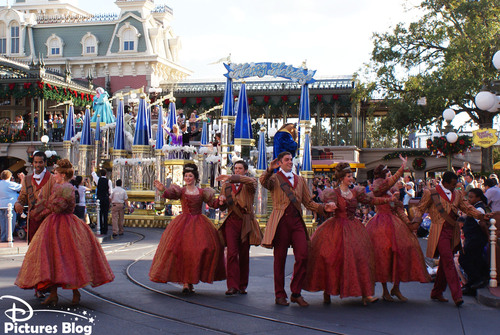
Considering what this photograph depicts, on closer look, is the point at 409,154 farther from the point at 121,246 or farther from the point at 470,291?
the point at 470,291

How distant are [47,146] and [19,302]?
25.6 m

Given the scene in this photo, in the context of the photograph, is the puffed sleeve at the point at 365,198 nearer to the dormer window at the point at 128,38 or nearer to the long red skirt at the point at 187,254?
the long red skirt at the point at 187,254

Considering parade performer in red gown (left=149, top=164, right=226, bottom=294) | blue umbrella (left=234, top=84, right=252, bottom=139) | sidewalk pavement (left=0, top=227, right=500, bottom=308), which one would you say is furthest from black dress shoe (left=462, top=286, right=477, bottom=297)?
blue umbrella (left=234, top=84, right=252, bottom=139)

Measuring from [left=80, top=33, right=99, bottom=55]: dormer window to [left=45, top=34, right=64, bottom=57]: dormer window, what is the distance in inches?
63.0

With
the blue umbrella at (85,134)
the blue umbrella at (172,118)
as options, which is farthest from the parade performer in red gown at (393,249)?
the blue umbrella at (85,134)

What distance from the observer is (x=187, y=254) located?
8141 mm

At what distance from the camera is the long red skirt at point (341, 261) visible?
767 centimetres

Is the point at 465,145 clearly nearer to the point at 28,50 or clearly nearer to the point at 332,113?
the point at 332,113

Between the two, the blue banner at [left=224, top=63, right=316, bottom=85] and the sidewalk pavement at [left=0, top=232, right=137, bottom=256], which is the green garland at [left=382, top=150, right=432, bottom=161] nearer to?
the blue banner at [left=224, top=63, right=316, bottom=85]

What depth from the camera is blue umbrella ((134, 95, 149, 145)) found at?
21406 millimetres

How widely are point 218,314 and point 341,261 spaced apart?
165cm

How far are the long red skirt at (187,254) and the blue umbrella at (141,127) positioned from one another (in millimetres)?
13457

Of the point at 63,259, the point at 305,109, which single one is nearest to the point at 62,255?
the point at 63,259

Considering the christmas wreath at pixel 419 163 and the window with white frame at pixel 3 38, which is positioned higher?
the window with white frame at pixel 3 38
